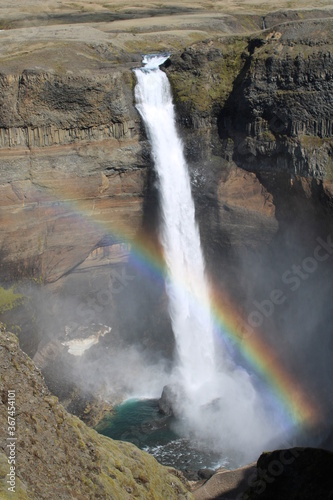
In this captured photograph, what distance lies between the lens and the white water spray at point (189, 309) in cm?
3209

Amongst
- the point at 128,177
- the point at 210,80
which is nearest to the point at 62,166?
the point at 128,177

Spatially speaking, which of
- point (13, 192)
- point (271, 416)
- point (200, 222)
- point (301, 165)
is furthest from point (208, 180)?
point (271, 416)

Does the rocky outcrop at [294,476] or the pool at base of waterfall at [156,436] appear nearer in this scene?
the rocky outcrop at [294,476]

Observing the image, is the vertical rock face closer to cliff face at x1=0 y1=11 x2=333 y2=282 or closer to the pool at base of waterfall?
cliff face at x1=0 y1=11 x2=333 y2=282

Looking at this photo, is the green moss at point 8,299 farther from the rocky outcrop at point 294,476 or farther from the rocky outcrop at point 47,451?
the rocky outcrop at point 294,476

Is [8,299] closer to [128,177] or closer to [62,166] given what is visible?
[62,166]

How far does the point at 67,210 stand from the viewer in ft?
114

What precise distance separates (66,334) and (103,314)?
265cm

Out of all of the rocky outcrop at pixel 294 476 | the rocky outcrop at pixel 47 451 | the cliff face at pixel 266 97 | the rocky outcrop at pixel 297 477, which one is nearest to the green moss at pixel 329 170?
the cliff face at pixel 266 97

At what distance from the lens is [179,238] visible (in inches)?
1460

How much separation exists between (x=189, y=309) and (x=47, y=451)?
2341 cm

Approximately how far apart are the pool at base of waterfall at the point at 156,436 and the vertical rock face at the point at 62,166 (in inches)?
340

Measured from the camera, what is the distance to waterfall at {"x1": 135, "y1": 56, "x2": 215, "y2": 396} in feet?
116

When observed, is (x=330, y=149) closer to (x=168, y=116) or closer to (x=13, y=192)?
(x=168, y=116)
